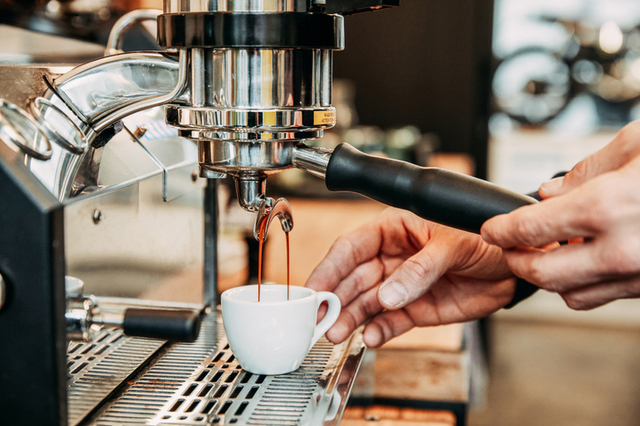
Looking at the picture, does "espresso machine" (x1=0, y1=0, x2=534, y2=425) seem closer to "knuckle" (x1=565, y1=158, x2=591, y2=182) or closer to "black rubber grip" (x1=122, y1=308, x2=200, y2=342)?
"black rubber grip" (x1=122, y1=308, x2=200, y2=342)

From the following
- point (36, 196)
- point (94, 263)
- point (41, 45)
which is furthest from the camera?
point (41, 45)

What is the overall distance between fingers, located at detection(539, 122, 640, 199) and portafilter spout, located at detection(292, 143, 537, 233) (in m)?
0.09

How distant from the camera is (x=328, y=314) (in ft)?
2.32

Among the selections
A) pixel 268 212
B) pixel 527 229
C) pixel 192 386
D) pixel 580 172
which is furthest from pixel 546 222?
pixel 192 386

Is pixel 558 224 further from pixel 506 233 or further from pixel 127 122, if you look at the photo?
pixel 127 122

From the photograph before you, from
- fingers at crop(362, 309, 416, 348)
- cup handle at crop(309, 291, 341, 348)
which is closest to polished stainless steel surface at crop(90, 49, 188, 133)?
cup handle at crop(309, 291, 341, 348)

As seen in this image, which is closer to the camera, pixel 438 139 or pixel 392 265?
pixel 392 265

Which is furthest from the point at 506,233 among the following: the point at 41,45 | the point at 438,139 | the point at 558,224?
the point at 438,139

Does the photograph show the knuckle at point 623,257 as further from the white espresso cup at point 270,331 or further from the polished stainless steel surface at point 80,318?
the polished stainless steel surface at point 80,318

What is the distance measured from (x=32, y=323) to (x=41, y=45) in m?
0.72

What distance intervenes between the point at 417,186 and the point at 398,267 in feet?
0.81

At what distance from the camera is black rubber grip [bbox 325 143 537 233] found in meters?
0.55

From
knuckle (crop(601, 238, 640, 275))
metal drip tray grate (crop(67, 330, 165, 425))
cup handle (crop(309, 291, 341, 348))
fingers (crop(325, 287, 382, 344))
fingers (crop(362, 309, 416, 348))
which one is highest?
knuckle (crop(601, 238, 640, 275))

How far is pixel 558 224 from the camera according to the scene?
52 centimetres
